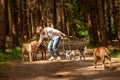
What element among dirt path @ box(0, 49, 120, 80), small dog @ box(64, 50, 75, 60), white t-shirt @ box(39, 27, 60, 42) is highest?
white t-shirt @ box(39, 27, 60, 42)

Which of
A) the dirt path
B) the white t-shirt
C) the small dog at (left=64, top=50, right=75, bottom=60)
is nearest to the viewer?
the dirt path

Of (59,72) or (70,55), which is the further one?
(70,55)

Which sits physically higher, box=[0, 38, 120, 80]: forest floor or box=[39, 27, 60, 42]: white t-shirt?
box=[39, 27, 60, 42]: white t-shirt

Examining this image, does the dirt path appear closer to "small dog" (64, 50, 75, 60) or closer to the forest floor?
the forest floor

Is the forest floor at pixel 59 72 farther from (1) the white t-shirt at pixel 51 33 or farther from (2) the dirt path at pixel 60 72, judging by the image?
(1) the white t-shirt at pixel 51 33

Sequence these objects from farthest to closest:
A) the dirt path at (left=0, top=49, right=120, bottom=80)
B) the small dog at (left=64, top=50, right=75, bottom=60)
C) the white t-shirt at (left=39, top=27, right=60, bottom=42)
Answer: the small dog at (left=64, top=50, right=75, bottom=60)
the white t-shirt at (left=39, top=27, right=60, bottom=42)
the dirt path at (left=0, top=49, right=120, bottom=80)

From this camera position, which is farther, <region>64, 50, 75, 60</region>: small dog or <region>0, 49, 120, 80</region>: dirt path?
<region>64, 50, 75, 60</region>: small dog

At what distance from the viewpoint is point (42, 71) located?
511 inches

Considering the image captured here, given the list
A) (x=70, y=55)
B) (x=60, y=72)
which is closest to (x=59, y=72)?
(x=60, y=72)

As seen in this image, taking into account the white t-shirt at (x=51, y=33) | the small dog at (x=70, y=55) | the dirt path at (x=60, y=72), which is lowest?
the dirt path at (x=60, y=72)

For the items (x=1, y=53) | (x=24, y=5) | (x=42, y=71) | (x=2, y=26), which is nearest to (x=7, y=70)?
(x=42, y=71)

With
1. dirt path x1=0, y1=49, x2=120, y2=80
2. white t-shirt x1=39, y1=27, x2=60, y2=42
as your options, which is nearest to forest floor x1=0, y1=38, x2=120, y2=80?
dirt path x1=0, y1=49, x2=120, y2=80

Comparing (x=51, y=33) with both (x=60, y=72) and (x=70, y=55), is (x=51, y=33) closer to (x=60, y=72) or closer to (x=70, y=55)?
(x=70, y=55)

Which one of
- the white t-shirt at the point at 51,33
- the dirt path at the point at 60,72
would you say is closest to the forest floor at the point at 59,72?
the dirt path at the point at 60,72
